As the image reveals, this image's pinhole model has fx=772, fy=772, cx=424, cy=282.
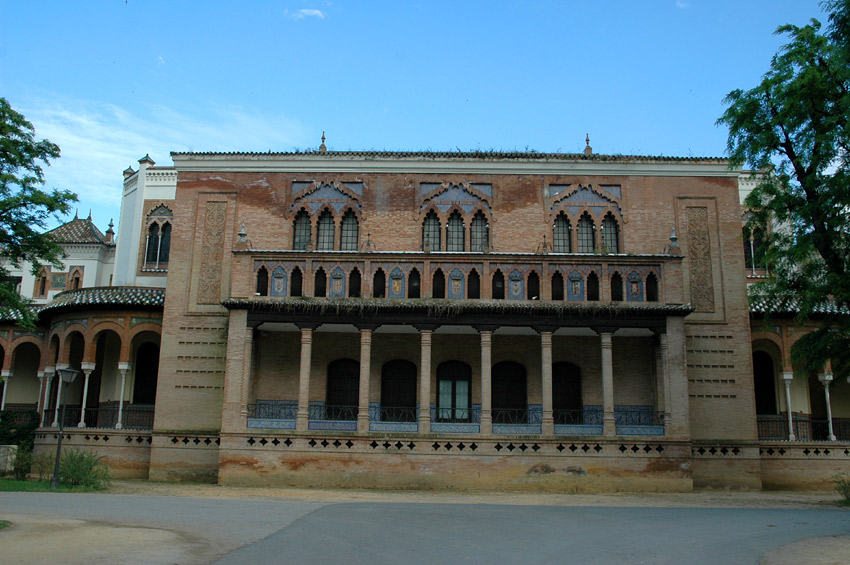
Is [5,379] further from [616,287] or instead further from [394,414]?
[616,287]

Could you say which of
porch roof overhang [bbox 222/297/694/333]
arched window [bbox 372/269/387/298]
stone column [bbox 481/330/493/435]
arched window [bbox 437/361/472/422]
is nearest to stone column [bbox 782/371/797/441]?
porch roof overhang [bbox 222/297/694/333]

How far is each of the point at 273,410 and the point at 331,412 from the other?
6.44 feet

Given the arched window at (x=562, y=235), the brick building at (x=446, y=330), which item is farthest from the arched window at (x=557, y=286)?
the arched window at (x=562, y=235)

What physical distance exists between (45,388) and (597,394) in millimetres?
19833

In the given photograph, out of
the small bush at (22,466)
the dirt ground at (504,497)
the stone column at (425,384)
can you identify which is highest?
the stone column at (425,384)

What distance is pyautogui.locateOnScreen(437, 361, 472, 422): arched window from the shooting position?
26.0m

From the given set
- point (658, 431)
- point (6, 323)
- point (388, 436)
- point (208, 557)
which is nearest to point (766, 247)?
point (658, 431)

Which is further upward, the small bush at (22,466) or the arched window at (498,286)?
the arched window at (498,286)

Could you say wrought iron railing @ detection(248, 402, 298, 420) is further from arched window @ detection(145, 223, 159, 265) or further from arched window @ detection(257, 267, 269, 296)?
arched window @ detection(145, 223, 159, 265)

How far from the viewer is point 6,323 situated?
3019 centimetres

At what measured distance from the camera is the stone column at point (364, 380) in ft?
76.4

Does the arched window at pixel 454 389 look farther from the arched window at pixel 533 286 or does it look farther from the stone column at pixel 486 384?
the arched window at pixel 533 286

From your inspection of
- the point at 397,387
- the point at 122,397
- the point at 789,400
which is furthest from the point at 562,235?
the point at 122,397

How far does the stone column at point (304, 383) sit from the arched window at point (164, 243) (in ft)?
35.1
